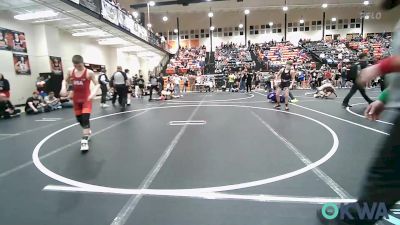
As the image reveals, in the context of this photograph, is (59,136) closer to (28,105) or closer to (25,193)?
(25,193)

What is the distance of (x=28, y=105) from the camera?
11.1m

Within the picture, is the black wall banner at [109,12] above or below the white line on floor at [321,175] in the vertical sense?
above

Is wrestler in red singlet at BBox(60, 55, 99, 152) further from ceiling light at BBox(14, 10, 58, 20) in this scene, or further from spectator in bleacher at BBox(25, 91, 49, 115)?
ceiling light at BBox(14, 10, 58, 20)

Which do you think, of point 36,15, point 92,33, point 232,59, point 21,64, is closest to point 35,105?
point 21,64

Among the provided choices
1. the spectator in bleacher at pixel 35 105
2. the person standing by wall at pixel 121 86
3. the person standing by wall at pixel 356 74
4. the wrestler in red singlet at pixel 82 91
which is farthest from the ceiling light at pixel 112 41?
the wrestler in red singlet at pixel 82 91

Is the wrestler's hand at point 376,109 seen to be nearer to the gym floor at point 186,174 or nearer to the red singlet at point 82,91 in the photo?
the gym floor at point 186,174

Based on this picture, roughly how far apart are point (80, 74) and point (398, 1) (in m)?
4.76

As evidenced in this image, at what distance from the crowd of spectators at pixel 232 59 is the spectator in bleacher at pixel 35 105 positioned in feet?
63.9

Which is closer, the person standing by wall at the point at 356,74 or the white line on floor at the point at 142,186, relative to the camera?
the white line on floor at the point at 142,186

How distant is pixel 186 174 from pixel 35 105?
398 inches

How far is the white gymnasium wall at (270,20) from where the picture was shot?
126 feet

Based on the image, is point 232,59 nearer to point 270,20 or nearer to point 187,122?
point 270,20

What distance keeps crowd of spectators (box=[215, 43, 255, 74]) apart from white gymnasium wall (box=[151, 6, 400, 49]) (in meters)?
4.75

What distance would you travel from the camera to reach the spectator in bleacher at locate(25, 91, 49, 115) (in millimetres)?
10895
